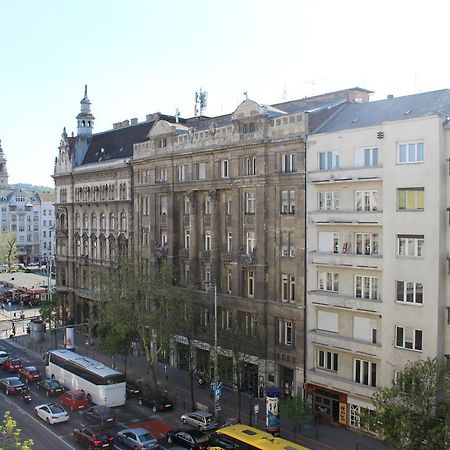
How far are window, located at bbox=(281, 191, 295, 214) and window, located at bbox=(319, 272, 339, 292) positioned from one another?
646 centimetres

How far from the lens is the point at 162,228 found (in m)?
68.9

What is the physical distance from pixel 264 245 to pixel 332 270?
26.1 feet

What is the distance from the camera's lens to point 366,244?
154 ft

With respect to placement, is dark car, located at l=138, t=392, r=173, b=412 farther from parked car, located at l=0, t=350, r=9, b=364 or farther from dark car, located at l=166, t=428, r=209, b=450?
parked car, located at l=0, t=350, r=9, b=364

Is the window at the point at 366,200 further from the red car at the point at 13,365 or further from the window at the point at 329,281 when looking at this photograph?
the red car at the point at 13,365

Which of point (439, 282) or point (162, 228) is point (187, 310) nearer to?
point (162, 228)

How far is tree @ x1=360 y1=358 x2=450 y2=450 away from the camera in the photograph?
3319 centimetres

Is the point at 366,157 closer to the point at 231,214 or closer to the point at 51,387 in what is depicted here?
the point at 231,214

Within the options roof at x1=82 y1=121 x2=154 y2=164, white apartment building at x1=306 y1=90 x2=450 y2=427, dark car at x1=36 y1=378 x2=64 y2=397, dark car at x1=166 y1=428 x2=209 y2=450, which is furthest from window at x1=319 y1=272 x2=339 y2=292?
roof at x1=82 y1=121 x2=154 y2=164

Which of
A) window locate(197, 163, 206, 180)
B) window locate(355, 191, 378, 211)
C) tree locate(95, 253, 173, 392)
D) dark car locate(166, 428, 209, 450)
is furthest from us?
window locate(197, 163, 206, 180)

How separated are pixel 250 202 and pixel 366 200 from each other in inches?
523

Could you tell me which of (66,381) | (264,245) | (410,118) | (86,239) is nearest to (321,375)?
(264,245)

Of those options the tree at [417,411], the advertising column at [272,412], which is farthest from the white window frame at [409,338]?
the advertising column at [272,412]

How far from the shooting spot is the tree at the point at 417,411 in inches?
1307
